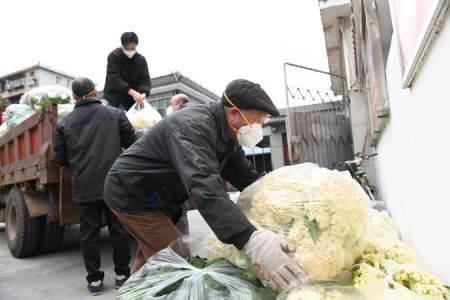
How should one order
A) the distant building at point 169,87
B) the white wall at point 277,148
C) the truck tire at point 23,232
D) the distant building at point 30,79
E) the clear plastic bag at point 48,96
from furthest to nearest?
the distant building at point 30,79, the distant building at point 169,87, the white wall at point 277,148, the clear plastic bag at point 48,96, the truck tire at point 23,232

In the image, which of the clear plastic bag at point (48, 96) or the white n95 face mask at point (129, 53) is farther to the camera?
the clear plastic bag at point (48, 96)

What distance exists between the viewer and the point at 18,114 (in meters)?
5.10

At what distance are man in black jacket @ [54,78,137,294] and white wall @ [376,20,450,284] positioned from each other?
2338mm

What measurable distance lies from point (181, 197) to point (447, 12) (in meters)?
1.68

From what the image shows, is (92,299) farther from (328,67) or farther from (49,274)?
(328,67)

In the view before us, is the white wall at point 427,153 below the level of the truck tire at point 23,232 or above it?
above

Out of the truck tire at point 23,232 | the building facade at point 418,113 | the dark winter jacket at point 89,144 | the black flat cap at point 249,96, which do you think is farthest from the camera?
the truck tire at point 23,232

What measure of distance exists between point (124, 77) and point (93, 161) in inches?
61.9

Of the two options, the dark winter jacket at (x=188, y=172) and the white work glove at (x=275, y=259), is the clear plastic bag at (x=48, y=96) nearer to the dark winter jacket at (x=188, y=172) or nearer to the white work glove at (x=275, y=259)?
the dark winter jacket at (x=188, y=172)

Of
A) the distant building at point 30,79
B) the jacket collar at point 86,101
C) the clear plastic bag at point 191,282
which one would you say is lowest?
the clear plastic bag at point 191,282

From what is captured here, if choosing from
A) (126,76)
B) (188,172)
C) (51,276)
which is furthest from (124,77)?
(188,172)

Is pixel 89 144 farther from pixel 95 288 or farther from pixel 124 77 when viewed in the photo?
pixel 124 77

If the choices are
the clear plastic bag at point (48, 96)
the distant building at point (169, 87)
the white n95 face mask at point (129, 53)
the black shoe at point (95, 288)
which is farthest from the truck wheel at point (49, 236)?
the distant building at point (169, 87)

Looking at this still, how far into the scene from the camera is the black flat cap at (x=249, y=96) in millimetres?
1875
